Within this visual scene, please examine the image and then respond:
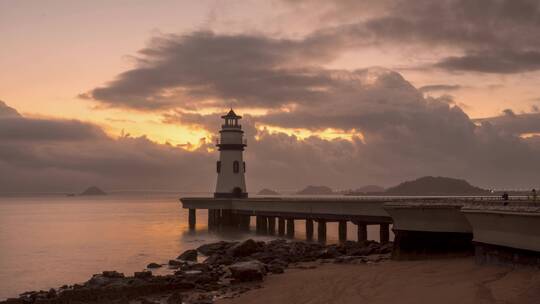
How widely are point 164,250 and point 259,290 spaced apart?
81.1 ft

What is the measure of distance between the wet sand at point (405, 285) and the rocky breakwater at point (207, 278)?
1210 mm

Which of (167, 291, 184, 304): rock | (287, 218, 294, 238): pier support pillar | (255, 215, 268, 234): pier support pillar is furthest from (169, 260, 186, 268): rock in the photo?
(255, 215, 268, 234): pier support pillar

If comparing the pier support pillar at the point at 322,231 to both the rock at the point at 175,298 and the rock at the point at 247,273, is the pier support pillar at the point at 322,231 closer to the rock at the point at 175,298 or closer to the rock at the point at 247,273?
the rock at the point at 247,273

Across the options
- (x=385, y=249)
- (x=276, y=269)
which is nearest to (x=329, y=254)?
(x=385, y=249)

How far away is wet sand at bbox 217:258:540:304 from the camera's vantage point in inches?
716

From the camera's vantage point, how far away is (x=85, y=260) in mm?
43281

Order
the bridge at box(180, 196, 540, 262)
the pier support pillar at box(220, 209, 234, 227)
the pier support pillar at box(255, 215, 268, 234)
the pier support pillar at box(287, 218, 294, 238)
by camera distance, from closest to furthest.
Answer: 1. the bridge at box(180, 196, 540, 262)
2. the pier support pillar at box(287, 218, 294, 238)
3. the pier support pillar at box(255, 215, 268, 234)
4. the pier support pillar at box(220, 209, 234, 227)

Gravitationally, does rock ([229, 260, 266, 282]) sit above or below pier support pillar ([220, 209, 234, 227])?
below

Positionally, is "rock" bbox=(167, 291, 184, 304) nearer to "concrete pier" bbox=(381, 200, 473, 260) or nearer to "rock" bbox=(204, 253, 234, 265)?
"rock" bbox=(204, 253, 234, 265)

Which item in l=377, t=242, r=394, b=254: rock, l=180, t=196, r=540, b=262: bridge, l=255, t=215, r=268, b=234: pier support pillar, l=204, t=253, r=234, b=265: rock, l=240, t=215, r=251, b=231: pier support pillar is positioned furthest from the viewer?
l=240, t=215, r=251, b=231: pier support pillar

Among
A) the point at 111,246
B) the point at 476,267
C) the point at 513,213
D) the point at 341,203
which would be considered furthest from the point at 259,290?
the point at 111,246

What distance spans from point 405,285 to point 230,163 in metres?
45.8

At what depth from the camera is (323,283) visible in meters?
24.3

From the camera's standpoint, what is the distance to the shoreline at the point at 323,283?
750 inches
